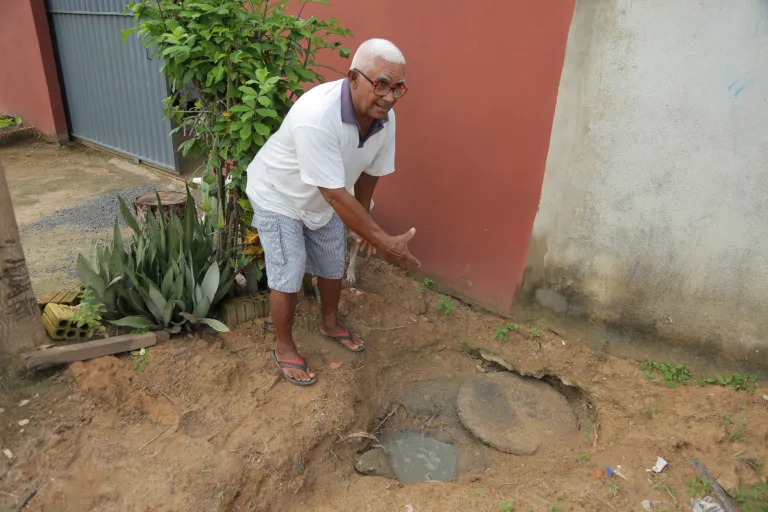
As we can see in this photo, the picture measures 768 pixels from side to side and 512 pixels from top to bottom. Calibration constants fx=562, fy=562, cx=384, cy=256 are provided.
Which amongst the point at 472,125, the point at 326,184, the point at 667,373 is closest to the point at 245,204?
the point at 326,184

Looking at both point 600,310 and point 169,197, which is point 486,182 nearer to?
point 600,310

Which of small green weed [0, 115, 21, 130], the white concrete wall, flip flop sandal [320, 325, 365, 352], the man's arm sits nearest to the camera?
the man's arm

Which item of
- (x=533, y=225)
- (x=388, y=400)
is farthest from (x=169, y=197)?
(x=533, y=225)

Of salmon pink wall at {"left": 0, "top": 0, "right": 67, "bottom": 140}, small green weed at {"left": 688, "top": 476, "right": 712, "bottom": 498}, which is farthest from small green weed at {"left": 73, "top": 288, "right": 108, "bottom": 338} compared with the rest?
salmon pink wall at {"left": 0, "top": 0, "right": 67, "bottom": 140}

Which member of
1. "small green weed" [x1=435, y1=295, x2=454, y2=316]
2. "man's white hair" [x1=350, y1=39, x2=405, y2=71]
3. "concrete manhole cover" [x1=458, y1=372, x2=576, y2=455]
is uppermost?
"man's white hair" [x1=350, y1=39, x2=405, y2=71]

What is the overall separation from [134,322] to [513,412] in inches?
85.5

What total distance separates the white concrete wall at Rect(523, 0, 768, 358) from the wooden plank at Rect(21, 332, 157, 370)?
2430mm

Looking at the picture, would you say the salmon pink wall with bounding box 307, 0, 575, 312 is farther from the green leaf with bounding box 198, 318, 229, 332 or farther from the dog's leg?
the green leaf with bounding box 198, 318, 229, 332

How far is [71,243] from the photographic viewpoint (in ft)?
15.9

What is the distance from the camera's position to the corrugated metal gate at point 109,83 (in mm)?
6660

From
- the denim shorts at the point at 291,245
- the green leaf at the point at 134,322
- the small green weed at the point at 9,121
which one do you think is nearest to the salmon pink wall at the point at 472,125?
the denim shorts at the point at 291,245

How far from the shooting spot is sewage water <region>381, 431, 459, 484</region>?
286 centimetres

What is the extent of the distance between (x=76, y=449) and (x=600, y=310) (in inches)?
114

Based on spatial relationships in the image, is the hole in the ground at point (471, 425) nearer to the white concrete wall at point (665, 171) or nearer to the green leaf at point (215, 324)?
the white concrete wall at point (665, 171)
